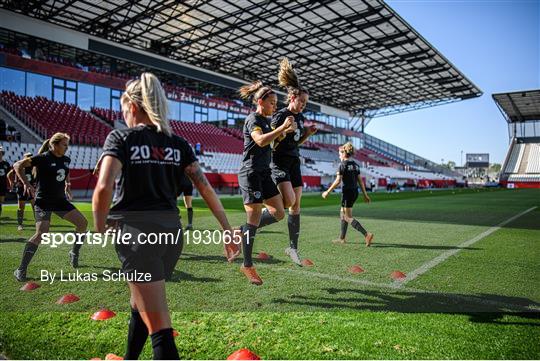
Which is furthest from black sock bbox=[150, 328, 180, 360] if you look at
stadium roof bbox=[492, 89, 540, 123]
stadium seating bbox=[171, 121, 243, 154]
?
stadium roof bbox=[492, 89, 540, 123]

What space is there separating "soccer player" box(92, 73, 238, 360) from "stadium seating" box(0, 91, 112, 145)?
76.9ft

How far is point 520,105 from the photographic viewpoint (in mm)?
59125

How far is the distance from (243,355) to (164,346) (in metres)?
0.85

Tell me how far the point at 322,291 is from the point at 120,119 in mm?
29596

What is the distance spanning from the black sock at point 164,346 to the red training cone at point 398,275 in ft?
11.6

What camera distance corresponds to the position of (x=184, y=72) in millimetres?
32906

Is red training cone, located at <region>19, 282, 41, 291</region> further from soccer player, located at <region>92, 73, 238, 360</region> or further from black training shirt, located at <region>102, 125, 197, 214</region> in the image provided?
black training shirt, located at <region>102, 125, 197, 214</region>

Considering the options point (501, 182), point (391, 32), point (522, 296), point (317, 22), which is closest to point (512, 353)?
point (522, 296)

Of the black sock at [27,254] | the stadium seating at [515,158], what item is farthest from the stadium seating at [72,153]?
the stadium seating at [515,158]

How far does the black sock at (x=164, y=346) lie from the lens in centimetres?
192

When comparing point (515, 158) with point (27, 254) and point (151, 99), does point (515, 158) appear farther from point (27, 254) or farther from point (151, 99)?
point (151, 99)

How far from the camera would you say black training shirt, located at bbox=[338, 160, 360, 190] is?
784cm

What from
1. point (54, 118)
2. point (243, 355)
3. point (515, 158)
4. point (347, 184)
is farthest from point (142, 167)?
point (515, 158)

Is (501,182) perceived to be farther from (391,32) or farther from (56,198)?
(56,198)
